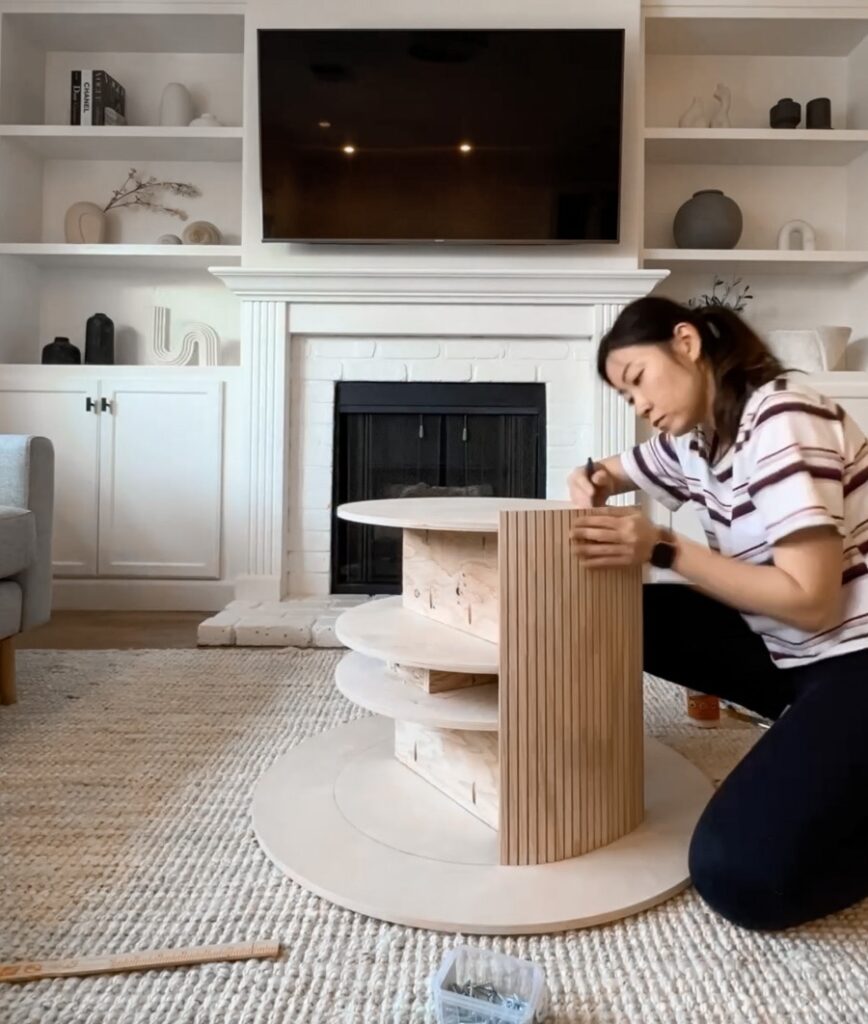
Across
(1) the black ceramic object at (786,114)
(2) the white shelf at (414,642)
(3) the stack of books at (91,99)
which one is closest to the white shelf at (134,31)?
(3) the stack of books at (91,99)

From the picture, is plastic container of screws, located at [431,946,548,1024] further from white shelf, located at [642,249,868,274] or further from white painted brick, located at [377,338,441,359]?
white shelf, located at [642,249,868,274]

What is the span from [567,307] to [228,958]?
7.61 ft

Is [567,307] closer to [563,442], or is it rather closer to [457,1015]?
[563,442]

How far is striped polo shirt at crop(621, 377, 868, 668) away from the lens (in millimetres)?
917

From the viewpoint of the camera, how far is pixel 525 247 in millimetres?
2695

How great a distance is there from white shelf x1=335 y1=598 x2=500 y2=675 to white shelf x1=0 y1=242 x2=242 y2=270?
1946 millimetres

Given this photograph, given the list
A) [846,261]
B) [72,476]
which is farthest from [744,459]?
[72,476]

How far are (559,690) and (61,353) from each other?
2562 millimetres

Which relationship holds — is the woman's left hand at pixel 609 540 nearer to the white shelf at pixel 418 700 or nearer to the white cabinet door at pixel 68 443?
the white shelf at pixel 418 700

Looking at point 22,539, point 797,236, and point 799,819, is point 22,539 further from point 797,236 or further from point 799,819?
point 797,236

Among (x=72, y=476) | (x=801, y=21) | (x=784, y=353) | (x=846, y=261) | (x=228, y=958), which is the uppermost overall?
(x=801, y=21)

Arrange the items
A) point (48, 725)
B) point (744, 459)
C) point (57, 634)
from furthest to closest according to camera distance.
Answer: point (57, 634), point (48, 725), point (744, 459)

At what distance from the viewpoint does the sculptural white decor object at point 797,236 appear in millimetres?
2855

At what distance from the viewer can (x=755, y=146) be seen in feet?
9.36
